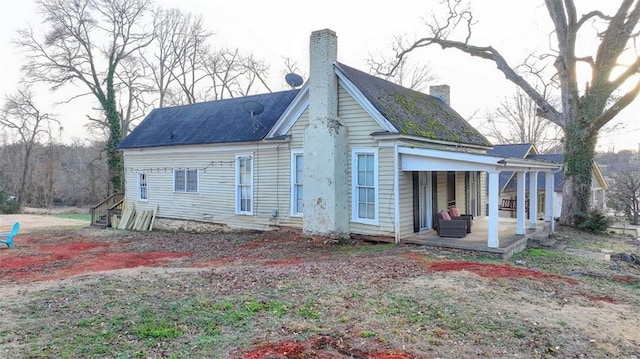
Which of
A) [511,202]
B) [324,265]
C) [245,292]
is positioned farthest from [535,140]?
[245,292]

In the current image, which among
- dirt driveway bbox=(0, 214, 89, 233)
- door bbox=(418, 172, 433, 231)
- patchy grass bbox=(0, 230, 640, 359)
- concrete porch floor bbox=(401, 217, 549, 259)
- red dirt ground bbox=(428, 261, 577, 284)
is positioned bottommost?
dirt driveway bbox=(0, 214, 89, 233)

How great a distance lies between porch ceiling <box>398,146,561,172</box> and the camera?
34.5 ft

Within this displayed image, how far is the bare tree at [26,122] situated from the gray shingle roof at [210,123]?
21694mm

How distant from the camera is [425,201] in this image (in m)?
13.9

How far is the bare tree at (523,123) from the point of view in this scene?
1688 inches

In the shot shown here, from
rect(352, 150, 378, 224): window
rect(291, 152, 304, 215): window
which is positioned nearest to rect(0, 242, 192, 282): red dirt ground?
rect(291, 152, 304, 215): window

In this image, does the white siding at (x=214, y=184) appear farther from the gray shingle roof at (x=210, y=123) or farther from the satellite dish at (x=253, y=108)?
the satellite dish at (x=253, y=108)

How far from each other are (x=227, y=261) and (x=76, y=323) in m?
5.28

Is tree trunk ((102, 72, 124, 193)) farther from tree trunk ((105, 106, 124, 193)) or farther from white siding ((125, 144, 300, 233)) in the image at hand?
white siding ((125, 144, 300, 233))

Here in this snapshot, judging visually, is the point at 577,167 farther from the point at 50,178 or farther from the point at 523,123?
the point at 50,178

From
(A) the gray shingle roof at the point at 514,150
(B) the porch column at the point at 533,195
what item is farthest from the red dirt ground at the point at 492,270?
(A) the gray shingle roof at the point at 514,150

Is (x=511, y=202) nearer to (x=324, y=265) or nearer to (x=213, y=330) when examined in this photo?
(x=324, y=265)

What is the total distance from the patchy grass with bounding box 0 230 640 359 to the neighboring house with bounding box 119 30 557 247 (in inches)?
101

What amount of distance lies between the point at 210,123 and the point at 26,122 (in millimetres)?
28485
